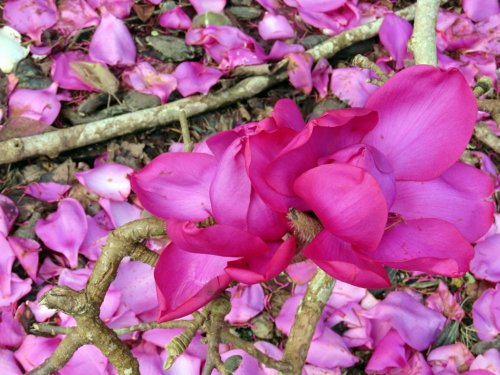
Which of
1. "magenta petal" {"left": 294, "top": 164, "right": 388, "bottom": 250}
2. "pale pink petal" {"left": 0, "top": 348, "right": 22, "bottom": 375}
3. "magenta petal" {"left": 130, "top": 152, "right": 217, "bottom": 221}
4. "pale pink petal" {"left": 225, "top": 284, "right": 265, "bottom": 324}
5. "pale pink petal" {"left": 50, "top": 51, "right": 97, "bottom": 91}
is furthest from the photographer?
"pale pink petal" {"left": 50, "top": 51, "right": 97, "bottom": 91}

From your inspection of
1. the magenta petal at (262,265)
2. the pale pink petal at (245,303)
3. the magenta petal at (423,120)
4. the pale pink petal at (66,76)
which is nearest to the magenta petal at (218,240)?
the magenta petal at (262,265)

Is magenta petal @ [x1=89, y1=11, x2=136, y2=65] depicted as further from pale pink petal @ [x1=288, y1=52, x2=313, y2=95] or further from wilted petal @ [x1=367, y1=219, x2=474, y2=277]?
wilted petal @ [x1=367, y1=219, x2=474, y2=277]

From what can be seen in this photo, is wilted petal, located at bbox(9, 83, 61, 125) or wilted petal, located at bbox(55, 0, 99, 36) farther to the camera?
wilted petal, located at bbox(55, 0, 99, 36)

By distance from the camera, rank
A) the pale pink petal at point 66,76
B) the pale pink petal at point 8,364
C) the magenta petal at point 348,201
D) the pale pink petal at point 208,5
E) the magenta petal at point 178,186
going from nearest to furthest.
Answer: the magenta petal at point 348,201 < the magenta petal at point 178,186 < the pale pink petal at point 8,364 < the pale pink petal at point 66,76 < the pale pink petal at point 208,5

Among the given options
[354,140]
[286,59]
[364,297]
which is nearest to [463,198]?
[354,140]

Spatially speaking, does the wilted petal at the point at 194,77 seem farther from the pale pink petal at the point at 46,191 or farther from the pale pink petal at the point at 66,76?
the pale pink petal at the point at 46,191

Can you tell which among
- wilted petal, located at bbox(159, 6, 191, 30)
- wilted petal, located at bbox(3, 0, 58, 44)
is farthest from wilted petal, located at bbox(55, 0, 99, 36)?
wilted petal, located at bbox(159, 6, 191, 30)
